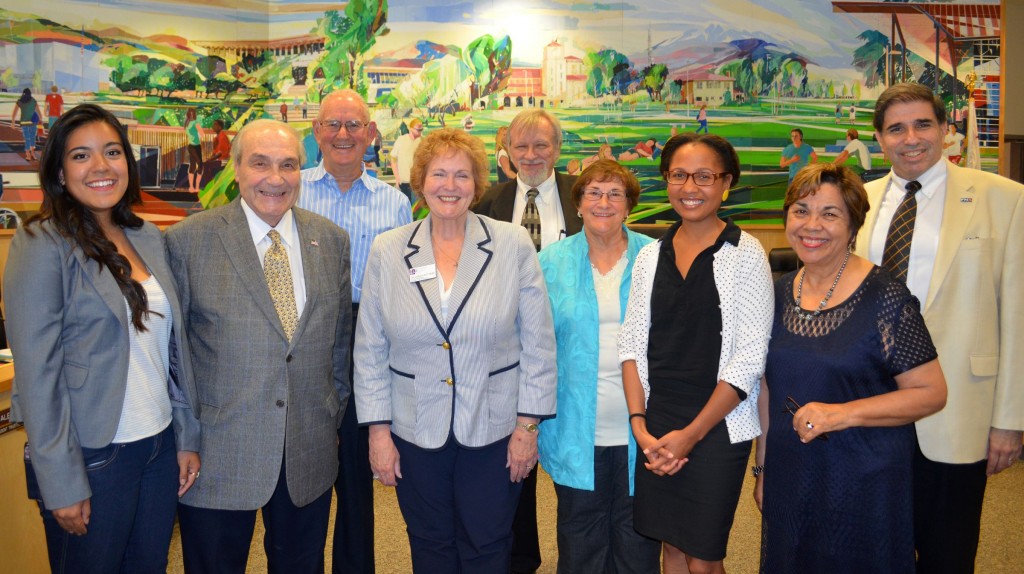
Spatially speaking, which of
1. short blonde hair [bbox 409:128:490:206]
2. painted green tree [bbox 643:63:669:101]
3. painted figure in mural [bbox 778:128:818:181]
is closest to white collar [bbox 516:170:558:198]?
short blonde hair [bbox 409:128:490:206]

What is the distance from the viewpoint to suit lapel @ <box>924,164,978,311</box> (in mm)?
2232

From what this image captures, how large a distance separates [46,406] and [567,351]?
1576mm

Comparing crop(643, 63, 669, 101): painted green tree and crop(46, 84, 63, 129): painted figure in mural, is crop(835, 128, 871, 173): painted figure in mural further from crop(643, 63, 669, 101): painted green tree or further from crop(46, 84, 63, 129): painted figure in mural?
crop(46, 84, 63, 129): painted figure in mural

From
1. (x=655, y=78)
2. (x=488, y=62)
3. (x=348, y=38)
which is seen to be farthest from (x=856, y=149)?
(x=348, y=38)

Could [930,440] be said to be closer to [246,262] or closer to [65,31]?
[246,262]

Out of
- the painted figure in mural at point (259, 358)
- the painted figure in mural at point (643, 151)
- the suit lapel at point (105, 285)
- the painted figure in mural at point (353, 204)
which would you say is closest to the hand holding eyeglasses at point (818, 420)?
the painted figure in mural at point (259, 358)

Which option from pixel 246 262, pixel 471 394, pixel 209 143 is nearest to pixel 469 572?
pixel 471 394

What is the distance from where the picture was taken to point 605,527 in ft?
7.98

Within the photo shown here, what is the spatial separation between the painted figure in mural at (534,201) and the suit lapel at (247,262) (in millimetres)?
1434

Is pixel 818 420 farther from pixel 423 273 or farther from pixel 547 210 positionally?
pixel 547 210

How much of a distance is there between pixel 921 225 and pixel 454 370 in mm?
1696

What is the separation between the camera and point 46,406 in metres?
1.75

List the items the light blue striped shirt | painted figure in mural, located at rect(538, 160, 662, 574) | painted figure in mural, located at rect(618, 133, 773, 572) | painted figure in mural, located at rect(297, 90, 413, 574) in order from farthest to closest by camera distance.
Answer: the light blue striped shirt → painted figure in mural, located at rect(297, 90, 413, 574) → painted figure in mural, located at rect(538, 160, 662, 574) → painted figure in mural, located at rect(618, 133, 773, 572)

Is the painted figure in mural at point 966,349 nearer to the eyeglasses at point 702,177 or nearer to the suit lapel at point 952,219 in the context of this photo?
the suit lapel at point 952,219
